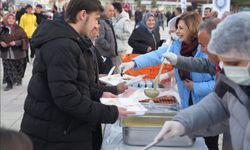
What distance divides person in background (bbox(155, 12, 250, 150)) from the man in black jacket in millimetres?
647

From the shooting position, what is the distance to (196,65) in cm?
272

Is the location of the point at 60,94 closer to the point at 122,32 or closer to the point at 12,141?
the point at 12,141

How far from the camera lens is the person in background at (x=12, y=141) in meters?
1.20

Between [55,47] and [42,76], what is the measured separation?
0.19m

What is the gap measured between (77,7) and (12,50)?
5561mm

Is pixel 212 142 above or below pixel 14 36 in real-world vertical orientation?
below

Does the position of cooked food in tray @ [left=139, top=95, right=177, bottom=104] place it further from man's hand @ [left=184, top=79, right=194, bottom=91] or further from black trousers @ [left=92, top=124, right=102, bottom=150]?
black trousers @ [left=92, top=124, right=102, bottom=150]

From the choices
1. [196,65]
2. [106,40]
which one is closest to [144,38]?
[106,40]

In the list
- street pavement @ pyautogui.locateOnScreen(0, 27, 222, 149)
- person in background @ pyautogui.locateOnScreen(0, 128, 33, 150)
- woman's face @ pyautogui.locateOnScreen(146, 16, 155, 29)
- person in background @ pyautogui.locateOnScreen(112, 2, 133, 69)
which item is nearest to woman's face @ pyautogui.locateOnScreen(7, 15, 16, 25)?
street pavement @ pyautogui.locateOnScreen(0, 27, 222, 149)

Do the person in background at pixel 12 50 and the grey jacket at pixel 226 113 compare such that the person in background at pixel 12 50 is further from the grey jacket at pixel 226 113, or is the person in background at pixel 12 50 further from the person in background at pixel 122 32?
the grey jacket at pixel 226 113

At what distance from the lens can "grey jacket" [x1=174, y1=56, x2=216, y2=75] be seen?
2715mm

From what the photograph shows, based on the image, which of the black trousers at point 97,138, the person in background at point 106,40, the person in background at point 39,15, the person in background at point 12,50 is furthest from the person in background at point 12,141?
the person in background at point 39,15

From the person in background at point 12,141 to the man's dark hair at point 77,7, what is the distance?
3.32 feet

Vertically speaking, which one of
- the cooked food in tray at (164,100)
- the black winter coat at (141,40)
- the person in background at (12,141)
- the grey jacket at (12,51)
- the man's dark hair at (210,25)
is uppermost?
the man's dark hair at (210,25)
